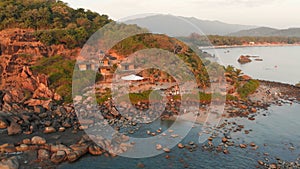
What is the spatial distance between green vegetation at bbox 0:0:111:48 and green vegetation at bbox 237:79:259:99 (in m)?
22.8

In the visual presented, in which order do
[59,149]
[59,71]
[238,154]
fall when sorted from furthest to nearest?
[59,71] → [238,154] → [59,149]

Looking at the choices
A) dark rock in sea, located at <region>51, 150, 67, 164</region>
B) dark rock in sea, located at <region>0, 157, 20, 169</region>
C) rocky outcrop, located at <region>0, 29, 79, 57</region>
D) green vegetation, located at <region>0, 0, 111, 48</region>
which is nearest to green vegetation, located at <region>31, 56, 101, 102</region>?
rocky outcrop, located at <region>0, 29, 79, 57</region>

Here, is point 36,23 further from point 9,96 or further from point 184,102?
point 184,102

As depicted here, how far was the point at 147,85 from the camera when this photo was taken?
32656 mm

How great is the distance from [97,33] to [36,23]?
353 inches

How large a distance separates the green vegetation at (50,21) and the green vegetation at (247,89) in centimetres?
2281

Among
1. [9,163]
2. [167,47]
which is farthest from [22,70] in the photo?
[9,163]

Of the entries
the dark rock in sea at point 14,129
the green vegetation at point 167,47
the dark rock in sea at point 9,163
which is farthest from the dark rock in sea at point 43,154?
the green vegetation at point 167,47

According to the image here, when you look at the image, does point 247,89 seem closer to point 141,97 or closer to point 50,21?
point 141,97

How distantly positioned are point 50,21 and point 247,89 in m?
30.5

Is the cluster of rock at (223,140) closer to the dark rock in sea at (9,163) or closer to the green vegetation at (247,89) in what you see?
the green vegetation at (247,89)

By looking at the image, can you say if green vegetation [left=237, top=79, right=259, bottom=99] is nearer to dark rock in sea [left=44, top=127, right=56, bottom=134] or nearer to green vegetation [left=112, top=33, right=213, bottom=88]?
green vegetation [left=112, top=33, right=213, bottom=88]

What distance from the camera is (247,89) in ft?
116

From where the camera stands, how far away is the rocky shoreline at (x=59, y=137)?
17062mm
